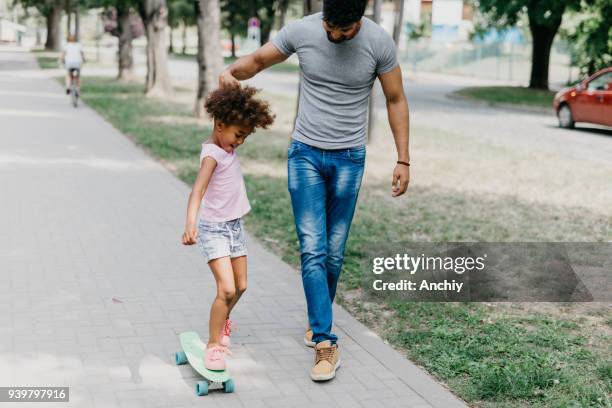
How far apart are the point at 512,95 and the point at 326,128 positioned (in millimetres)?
25194

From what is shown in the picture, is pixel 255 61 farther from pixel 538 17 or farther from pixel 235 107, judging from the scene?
pixel 538 17

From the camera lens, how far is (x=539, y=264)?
23.2 ft

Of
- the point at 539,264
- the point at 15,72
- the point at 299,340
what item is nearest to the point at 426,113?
the point at 539,264

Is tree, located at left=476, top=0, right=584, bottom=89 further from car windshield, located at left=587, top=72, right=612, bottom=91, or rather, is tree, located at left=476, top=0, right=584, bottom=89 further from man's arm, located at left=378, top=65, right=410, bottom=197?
man's arm, located at left=378, top=65, right=410, bottom=197

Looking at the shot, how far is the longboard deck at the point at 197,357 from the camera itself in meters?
→ 4.34

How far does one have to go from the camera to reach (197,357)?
4.54 meters

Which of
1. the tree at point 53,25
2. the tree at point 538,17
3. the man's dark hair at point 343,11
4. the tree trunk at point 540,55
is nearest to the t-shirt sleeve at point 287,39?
the man's dark hair at point 343,11

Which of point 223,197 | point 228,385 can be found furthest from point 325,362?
point 223,197

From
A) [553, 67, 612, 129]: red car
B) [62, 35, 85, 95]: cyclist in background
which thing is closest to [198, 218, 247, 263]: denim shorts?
[553, 67, 612, 129]: red car

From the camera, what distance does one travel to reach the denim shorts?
452 cm

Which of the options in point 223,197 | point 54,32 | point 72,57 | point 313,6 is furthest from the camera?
point 54,32

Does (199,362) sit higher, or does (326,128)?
(326,128)

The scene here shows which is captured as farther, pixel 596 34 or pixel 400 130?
pixel 596 34

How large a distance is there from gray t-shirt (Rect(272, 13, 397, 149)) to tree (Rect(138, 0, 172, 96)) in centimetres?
2017
